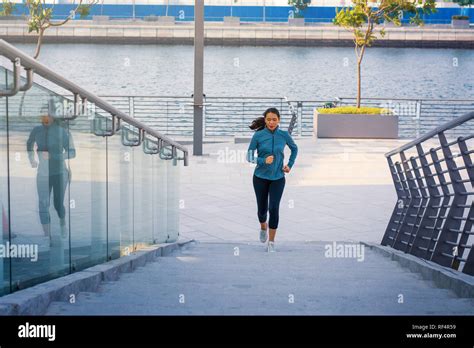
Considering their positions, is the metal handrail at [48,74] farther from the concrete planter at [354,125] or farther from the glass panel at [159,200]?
the concrete planter at [354,125]

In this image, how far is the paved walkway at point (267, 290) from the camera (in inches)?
149

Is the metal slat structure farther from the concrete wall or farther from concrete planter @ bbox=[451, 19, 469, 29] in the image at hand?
the concrete wall

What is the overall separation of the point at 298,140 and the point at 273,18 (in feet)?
319

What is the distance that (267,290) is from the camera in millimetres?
4695

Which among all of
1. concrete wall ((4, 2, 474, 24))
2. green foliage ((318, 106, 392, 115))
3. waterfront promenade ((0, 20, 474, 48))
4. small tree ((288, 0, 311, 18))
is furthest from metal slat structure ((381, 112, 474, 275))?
concrete wall ((4, 2, 474, 24))

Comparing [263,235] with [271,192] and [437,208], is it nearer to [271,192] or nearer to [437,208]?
[271,192]

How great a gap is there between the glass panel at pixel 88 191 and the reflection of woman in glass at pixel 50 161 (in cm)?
9

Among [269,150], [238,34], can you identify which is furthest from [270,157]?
[238,34]

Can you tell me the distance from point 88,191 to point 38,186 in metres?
0.89

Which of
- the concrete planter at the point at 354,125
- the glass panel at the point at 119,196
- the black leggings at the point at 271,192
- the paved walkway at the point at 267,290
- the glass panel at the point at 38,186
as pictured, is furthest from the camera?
the concrete planter at the point at 354,125

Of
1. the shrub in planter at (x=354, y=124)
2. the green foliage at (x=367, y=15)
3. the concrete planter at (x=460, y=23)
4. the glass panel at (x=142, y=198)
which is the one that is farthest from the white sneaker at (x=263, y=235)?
the concrete planter at (x=460, y=23)
